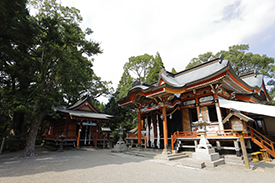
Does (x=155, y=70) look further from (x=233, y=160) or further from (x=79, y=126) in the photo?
(x=233, y=160)

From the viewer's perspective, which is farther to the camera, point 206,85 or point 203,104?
point 203,104

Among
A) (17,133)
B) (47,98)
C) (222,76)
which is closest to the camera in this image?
(222,76)

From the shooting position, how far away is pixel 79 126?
54.5ft

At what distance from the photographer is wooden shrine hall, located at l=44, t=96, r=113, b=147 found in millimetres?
14648

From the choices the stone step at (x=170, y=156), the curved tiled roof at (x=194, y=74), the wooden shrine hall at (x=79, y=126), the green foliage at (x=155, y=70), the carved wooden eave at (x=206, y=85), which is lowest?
the stone step at (x=170, y=156)

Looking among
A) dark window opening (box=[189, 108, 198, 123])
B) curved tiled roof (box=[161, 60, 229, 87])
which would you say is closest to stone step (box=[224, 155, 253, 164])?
dark window opening (box=[189, 108, 198, 123])

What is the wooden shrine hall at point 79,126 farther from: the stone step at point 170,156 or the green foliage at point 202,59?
the green foliage at point 202,59

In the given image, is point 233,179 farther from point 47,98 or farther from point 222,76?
point 47,98

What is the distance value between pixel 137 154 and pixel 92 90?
61.5 feet

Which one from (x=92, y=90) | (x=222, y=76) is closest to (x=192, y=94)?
(x=222, y=76)

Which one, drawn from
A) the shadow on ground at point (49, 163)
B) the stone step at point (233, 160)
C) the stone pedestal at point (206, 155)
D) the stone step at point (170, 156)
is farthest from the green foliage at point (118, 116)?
the stone step at point (233, 160)

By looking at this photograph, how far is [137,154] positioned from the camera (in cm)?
953

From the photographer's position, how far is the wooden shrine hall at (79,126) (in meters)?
14.6

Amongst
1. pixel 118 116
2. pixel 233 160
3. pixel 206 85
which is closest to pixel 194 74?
pixel 206 85
